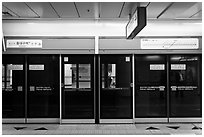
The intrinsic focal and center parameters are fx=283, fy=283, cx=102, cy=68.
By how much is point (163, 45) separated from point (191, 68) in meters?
1.01

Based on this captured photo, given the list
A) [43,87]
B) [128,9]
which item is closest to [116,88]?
[43,87]

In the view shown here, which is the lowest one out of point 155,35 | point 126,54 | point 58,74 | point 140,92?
point 140,92

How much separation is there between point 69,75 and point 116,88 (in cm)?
125

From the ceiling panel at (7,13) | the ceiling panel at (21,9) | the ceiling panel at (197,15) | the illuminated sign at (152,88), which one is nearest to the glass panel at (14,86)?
the ceiling panel at (7,13)

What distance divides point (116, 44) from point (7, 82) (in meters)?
2.97

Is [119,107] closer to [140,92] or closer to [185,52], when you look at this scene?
[140,92]

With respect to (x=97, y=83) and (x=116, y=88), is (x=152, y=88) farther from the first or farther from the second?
(x=97, y=83)

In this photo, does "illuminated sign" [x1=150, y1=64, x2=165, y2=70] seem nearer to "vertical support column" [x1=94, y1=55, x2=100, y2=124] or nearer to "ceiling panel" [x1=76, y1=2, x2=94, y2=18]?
"vertical support column" [x1=94, y1=55, x2=100, y2=124]

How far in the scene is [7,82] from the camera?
731cm

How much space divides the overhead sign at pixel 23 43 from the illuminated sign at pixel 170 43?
2.61m

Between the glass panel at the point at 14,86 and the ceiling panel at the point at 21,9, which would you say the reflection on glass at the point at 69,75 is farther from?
the ceiling panel at the point at 21,9

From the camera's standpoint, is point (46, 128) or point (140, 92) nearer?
point (46, 128)

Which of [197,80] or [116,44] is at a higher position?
[116,44]

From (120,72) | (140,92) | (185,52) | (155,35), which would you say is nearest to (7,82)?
(120,72)
